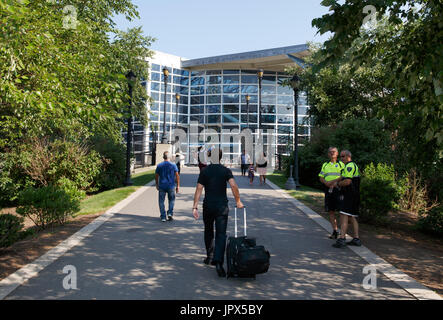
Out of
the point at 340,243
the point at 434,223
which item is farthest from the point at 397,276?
the point at 434,223

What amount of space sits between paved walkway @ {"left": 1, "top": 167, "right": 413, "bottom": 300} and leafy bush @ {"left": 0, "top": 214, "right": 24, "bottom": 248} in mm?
1110

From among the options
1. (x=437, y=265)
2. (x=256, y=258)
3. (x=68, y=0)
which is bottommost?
(x=437, y=265)

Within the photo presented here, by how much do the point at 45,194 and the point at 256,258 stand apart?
19.5 ft

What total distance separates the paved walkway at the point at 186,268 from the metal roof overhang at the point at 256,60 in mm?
34870

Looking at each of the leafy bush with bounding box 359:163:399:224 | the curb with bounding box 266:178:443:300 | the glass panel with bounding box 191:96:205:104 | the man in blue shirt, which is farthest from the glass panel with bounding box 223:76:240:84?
the curb with bounding box 266:178:443:300

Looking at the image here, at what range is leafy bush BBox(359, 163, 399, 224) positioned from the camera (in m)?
8.80

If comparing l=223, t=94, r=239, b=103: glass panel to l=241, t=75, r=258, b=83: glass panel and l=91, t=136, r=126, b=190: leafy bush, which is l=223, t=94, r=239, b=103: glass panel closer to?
l=241, t=75, r=258, b=83: glass panel

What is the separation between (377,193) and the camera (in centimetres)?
Answer: 884

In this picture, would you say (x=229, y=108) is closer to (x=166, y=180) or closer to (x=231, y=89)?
(x=231, y=89)

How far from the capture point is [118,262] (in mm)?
5648

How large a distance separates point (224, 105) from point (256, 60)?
23.1 ft

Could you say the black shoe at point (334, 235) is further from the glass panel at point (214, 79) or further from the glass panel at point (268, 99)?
the glass panel at point (214, 79)
